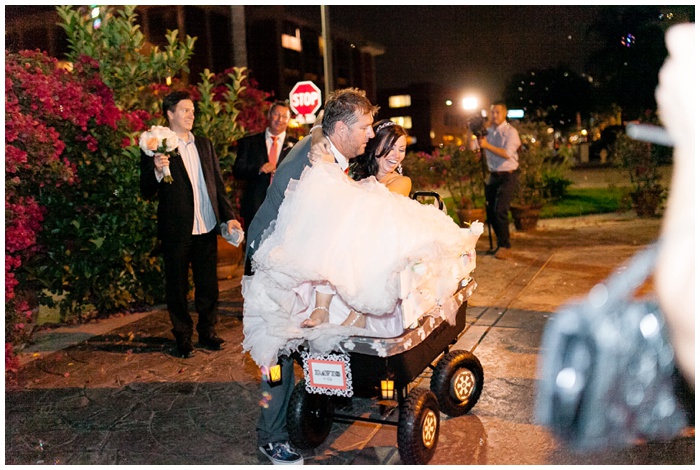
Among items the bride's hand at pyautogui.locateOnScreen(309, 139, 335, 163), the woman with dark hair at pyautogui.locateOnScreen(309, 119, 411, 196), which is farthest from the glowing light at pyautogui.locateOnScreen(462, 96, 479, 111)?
the bride's hand at pyautogui.locateOnScreen(309, 139, 335, 163)

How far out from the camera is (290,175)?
11.8ft

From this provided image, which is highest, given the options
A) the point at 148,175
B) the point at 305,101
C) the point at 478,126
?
the point at 305,101

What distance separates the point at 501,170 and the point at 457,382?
5.72m

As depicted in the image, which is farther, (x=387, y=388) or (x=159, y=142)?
(x=159, y=142)

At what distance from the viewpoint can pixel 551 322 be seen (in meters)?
6.15

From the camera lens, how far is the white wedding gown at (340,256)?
3160 millimetres

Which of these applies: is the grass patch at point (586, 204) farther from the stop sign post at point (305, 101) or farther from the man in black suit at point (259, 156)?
the man in black suit at point (259, 156)

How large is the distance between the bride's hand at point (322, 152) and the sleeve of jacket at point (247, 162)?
9.99 feet

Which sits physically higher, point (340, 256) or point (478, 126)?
point (478, 126)

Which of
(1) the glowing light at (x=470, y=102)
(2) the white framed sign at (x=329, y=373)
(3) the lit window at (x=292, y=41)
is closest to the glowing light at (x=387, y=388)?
(2) the white framed sign at (x=329, y=373)

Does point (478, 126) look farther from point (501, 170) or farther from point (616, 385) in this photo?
point (616, 385)

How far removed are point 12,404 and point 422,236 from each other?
11.3 feet

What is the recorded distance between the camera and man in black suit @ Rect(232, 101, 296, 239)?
6.51 meters

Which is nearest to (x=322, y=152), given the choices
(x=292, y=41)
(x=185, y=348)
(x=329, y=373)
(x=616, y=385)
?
(x=329, y=373)
